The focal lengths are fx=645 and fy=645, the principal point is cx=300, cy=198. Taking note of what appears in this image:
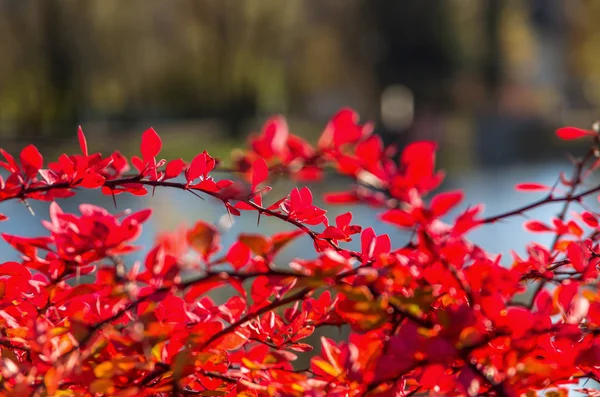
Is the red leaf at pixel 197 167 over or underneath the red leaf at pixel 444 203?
underneath

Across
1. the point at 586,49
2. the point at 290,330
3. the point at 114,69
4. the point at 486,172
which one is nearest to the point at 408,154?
the point at 290,330

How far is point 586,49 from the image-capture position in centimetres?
1382

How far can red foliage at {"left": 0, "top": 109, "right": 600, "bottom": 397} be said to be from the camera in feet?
1.49

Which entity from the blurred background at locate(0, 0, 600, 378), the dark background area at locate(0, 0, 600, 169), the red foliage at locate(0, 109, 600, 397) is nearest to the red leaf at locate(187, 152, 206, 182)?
the red foliage at locate(0, 109, 600, 397)

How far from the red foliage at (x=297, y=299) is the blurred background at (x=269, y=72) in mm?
7709

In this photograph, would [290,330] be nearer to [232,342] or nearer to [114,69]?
[232,342]

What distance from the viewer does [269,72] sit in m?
12.0

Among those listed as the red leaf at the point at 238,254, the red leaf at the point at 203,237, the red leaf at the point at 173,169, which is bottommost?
the red leaf at the point at 238,254

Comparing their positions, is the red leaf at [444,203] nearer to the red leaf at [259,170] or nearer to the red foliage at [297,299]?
the red foliage at [297,299]

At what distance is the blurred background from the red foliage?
25.3 ft

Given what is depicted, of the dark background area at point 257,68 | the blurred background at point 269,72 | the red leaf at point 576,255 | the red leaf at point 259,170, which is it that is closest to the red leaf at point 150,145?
the red leaf at point 259,170

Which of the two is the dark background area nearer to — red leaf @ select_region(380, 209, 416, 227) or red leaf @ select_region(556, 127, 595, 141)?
red leaf @ select_region(556, 127, 595, 141)

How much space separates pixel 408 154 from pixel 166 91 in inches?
474

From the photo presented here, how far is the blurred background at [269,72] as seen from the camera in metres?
9.95
